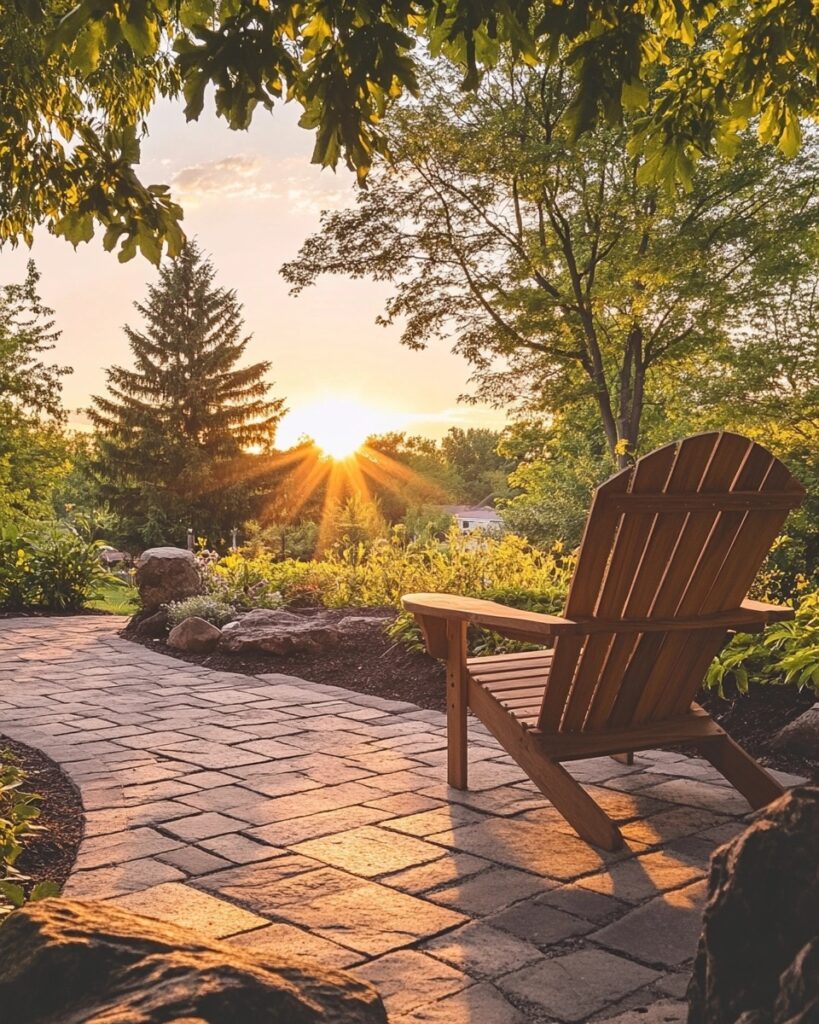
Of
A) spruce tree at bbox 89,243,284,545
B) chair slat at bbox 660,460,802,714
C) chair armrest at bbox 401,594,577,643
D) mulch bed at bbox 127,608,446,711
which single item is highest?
spruce tree at bbox 89,243,284,545

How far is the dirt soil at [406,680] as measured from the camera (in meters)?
4.53

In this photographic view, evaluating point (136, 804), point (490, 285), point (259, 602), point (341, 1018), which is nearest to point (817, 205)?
point (490, 285)

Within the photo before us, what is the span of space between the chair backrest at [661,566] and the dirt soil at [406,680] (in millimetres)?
1069

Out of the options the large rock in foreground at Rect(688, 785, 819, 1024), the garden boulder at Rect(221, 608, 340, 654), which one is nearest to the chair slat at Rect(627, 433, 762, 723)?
the large rock in foreground at Rect(688, 785, 819, 1024)

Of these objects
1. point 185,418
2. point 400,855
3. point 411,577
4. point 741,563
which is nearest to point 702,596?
point 741,563

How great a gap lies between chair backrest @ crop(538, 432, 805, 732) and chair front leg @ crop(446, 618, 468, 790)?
517mm

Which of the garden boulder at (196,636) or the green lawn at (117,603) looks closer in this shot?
the garden boulder at (196,636)

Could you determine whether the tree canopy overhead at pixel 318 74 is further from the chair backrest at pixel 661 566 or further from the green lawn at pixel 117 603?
the green lawn at pixel 117 603

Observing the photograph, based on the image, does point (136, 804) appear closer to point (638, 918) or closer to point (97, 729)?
point (97, 729)

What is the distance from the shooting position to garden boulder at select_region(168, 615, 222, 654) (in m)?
7.66

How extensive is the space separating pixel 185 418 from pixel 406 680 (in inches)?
1190

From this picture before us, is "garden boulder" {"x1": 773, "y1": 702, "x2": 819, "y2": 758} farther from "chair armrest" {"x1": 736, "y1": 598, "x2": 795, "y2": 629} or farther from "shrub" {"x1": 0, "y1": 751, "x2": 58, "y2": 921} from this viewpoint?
"shrub" {"x1": 0, "y1": 751, "x2": 58, "y2": 921}

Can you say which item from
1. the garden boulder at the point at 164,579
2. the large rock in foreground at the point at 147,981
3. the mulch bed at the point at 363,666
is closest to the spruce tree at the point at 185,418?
the garden boulder at the point at 164,579

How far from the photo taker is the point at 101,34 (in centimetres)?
245
